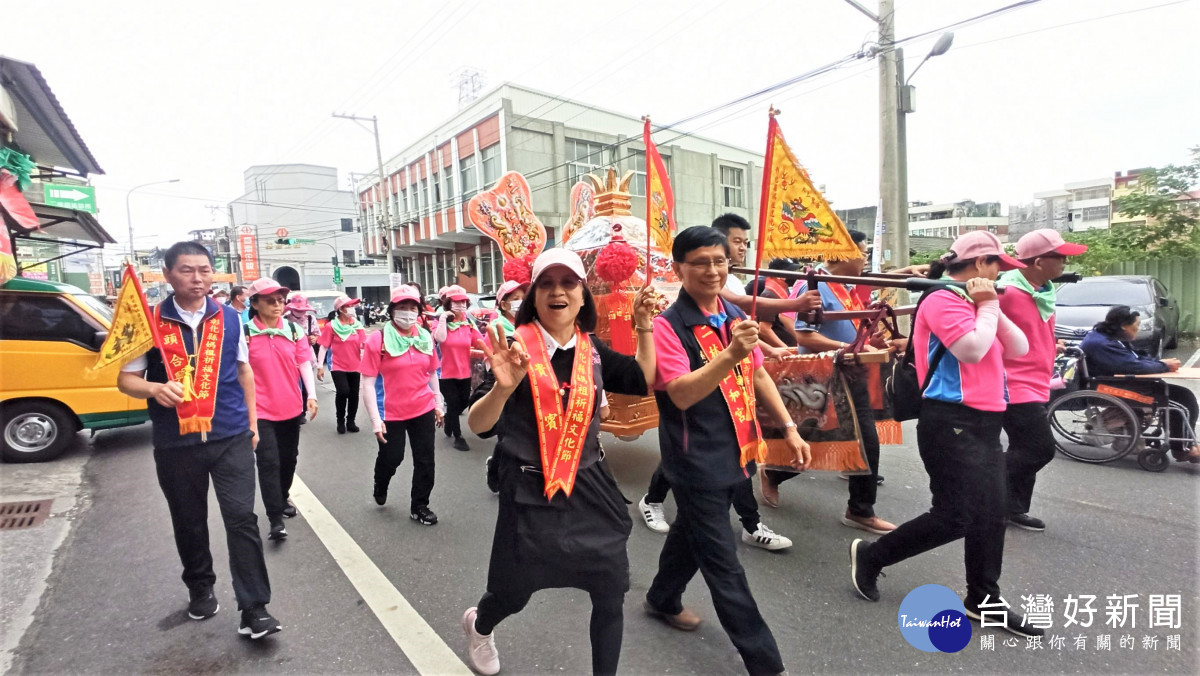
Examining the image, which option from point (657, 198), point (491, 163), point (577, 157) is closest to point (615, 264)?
point (657, 198)

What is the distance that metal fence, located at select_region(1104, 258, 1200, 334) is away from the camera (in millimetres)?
11117

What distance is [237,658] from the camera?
8.21ft

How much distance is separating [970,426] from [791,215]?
1.16 metres

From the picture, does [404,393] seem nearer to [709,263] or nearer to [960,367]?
[709,263]

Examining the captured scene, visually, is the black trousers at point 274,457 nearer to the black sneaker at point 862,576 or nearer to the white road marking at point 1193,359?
the black sneaker at point 862,576

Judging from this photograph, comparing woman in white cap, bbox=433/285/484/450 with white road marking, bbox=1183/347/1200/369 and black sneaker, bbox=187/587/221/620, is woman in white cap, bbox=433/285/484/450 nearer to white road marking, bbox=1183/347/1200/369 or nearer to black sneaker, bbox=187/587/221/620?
black sneaker, bbox=187/587/221/620

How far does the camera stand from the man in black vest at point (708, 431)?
2.06m

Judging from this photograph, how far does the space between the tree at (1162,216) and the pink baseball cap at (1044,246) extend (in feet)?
37.9

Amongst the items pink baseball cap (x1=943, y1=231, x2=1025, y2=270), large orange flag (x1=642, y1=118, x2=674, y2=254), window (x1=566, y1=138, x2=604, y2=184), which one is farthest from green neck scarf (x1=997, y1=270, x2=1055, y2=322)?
window (x1=566, y1=138, x2=604, y2=184)

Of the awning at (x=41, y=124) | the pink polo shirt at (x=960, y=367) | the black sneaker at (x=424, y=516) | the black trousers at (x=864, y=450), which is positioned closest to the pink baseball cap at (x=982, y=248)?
the pink polo shirt at (x=960, y=367)

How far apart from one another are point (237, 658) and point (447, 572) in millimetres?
1018

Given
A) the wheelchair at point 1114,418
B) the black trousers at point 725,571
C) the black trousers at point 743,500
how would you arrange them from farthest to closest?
the wheelchair at point 1114,418
the black trousers at point 743,500
the black trousers at point 725,571

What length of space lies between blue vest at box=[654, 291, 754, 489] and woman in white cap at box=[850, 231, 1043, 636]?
958mm

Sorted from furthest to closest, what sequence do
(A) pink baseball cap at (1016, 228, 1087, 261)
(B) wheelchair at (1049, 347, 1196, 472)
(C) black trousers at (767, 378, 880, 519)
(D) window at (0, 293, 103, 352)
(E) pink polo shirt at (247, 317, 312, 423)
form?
(D) window at (0, 293, 103, 352)
(B) wheelchair at (1049, 347, 1196, 472)
(E) pink polo shirt at (247, 317, 312, 423)
(C) black trousers at (767, 378, 880, 519)
(A) pink baseball cap at (1016, 228, 1087, 261)
